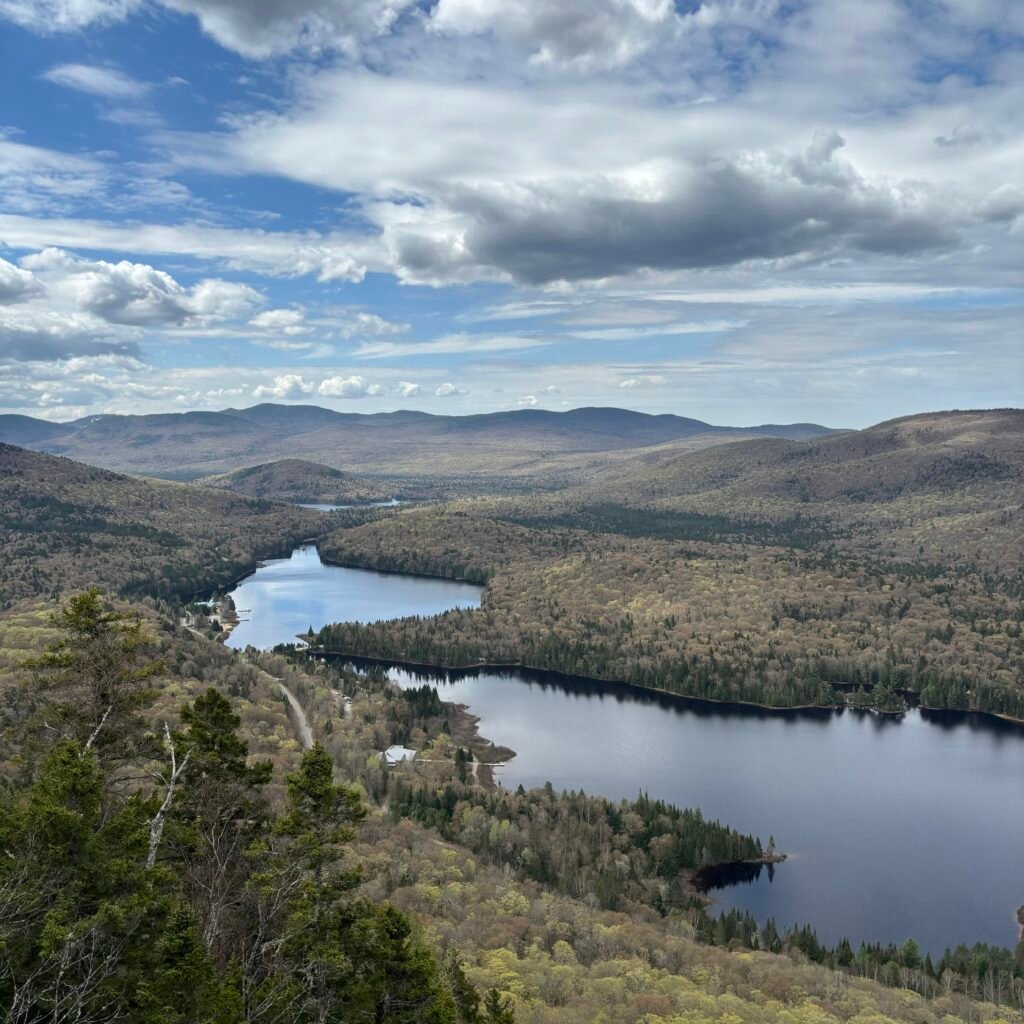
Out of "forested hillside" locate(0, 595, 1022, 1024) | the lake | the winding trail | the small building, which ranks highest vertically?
"forested hillside" locate(0, 595, 1022, 1024)

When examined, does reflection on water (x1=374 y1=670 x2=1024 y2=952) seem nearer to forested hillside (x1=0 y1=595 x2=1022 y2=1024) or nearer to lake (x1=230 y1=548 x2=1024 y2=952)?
lake (x1=230 y1=548 x2=1024 y2=952)

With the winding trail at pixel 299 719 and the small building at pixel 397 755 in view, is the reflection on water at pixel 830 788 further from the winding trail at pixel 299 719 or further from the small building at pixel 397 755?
the winding trail at pixel 299 719

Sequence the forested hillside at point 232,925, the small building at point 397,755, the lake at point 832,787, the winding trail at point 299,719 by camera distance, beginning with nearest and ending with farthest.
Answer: the forested hillside at point 232,925 → the lake at point 832,787 → the small building at point 397,755 → the winding trail at point 299,719

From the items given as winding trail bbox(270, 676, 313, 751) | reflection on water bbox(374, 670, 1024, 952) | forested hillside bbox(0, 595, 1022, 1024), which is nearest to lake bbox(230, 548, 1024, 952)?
reflection on water bbox(374, 670, 1024, 952)

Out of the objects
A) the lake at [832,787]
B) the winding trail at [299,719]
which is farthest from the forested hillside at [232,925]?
the winding trail at [299,719]

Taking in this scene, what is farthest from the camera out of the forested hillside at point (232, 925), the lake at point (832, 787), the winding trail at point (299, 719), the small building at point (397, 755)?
the winding trail at point (299, 719)

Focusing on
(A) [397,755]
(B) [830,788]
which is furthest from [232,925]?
(B) [830,788]
